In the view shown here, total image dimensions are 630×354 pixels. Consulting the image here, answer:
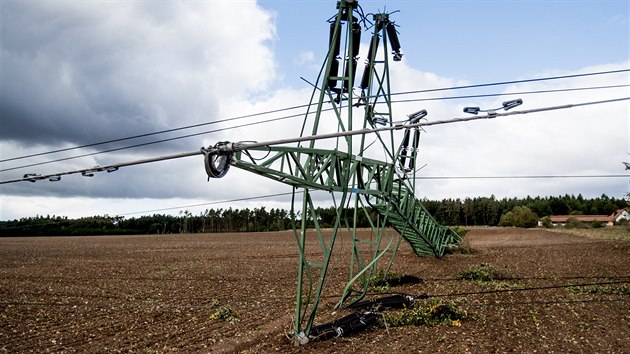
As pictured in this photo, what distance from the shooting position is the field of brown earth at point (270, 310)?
1309 cm

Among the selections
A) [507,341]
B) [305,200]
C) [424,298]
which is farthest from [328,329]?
[424,298]

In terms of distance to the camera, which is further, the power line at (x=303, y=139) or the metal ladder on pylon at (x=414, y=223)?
the metal ladder on pylon at (x=414, y=223)

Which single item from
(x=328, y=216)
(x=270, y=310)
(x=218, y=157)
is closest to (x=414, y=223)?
(x=270, y=310)

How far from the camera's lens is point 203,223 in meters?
140

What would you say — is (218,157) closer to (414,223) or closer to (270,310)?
(270,310)

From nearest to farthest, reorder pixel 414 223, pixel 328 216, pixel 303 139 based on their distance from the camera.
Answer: pixel 303 139 < pixel 414 223 < pixel 328 216

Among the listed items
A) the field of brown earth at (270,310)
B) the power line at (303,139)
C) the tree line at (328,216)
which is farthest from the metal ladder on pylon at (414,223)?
the tree line at (328,216)

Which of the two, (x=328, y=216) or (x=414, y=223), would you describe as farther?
(x=328, y=216)

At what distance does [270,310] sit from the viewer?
57.3 feet

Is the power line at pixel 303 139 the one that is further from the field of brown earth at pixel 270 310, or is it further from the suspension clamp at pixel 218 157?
the field of brown earth at pixel 270 310

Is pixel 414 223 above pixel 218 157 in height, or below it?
below

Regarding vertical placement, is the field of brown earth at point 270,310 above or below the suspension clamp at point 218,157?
below

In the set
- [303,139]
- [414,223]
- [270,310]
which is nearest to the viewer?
[303,139]

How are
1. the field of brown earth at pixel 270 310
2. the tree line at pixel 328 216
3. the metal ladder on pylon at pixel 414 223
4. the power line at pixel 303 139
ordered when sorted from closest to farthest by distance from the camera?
the power line at pixel 303 139
the field of brown earth at pixel 270 310
the metal ladder on pylon at pixel 414 223
the tree line at pixel 328 216
